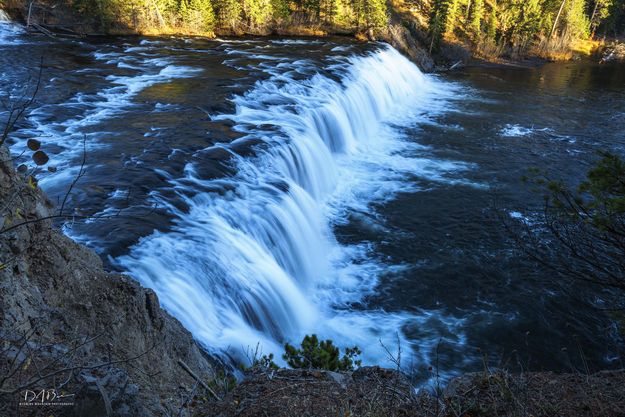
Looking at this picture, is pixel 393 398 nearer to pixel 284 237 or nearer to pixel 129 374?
pixel 129 374

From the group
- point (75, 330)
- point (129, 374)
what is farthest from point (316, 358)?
point (75, 330)

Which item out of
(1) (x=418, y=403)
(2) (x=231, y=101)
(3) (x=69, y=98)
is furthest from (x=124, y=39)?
(1) (x=418, y=403)

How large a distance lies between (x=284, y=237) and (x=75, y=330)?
6097mm

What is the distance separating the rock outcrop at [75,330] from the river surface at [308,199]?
115cm

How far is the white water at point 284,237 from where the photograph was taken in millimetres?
7504

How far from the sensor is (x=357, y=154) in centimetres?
1695

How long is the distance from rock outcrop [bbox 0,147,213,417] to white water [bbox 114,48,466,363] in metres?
1.69

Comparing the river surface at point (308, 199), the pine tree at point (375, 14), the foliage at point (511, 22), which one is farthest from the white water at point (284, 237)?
the foliage at point (511, 22)

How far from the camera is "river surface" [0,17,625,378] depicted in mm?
8195

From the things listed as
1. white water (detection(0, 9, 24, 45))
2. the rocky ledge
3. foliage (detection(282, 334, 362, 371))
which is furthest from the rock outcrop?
the rocky ledge

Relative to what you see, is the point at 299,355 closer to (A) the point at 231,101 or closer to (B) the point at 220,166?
(B) the point at 220,166

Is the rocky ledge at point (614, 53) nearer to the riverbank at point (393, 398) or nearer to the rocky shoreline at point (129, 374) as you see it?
the riverbank at point (393, 398)

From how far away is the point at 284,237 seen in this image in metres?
10.1

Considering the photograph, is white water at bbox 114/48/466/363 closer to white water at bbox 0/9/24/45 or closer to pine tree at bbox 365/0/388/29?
white water at bbox 0/9/24/45
